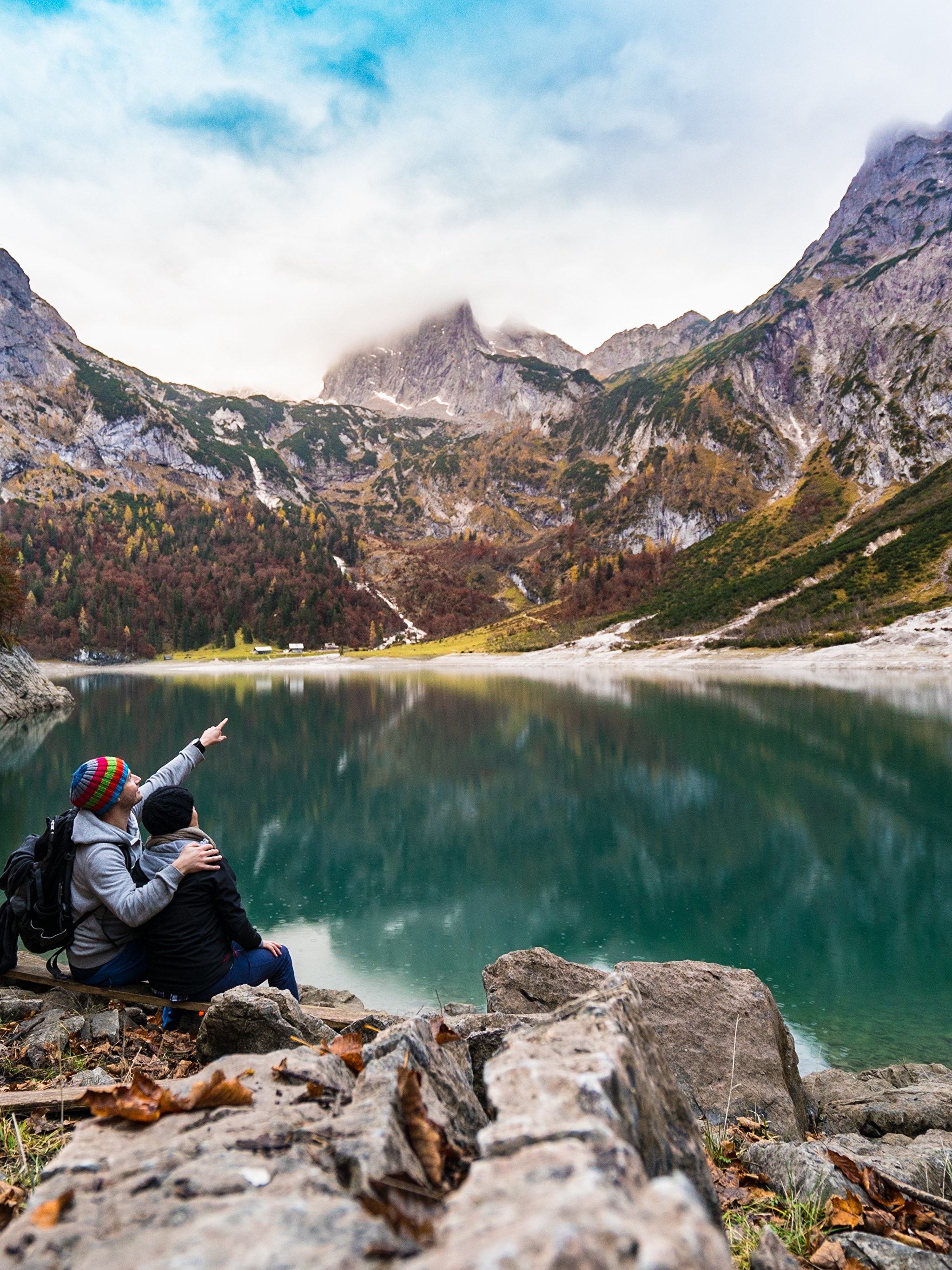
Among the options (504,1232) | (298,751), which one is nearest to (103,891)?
(504,1232)

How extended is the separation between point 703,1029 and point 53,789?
24695mm

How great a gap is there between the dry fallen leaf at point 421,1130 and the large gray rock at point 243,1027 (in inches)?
105

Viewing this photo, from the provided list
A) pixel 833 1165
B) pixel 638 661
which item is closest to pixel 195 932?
pixel 833 1165

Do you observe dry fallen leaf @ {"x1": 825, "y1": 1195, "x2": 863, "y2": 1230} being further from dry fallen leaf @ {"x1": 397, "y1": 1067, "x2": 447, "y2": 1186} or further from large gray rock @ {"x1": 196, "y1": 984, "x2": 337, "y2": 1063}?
large gray rock @ {"x1": 196, "y1": 984, "x2": 337, "y2": 1063}

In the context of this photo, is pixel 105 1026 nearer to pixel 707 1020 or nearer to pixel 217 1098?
pixel 217 1098

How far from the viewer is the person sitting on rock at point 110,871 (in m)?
5.16

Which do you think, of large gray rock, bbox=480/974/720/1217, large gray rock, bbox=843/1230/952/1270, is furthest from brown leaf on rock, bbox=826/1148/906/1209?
large gray rock, bbox=480/974/720/1217

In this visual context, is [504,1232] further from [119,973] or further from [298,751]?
[298,751]

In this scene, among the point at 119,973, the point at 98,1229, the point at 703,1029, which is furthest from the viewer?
the point at 703,1029

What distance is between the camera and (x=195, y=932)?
5.57 m

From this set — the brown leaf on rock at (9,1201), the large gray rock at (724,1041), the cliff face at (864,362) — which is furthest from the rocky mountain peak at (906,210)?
the brown leaf on rock at (9,1201)

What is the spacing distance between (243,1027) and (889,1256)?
13.4 ft

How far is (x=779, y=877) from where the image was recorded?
15.3 metres

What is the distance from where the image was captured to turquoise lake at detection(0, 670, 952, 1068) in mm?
11250
